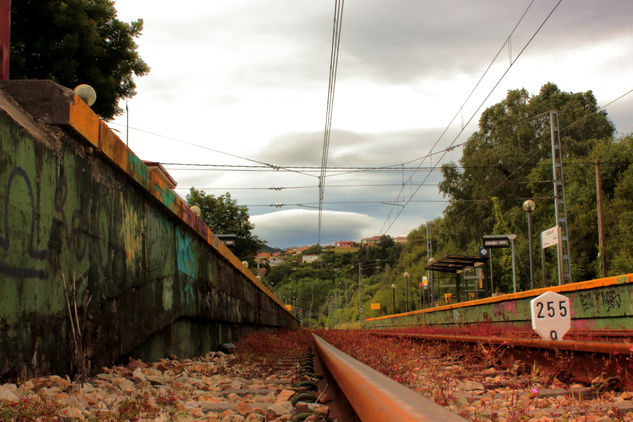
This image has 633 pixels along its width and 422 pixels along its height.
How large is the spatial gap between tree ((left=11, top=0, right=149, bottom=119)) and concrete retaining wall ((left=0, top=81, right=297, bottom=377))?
1934 centimetres

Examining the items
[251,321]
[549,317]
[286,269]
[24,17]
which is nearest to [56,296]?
[549,317]

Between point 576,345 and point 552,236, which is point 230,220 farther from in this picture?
point 576,345

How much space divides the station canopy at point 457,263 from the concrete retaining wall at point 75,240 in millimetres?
19955

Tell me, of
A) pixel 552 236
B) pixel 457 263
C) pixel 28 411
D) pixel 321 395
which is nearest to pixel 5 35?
pixel 28 411

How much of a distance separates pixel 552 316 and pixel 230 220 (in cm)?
5294

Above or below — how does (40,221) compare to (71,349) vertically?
above

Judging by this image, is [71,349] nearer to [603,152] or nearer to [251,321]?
Answer: [251,321]

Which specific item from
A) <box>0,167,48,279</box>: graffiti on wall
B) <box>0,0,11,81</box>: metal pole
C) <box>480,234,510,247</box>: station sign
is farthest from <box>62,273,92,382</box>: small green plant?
<box>480,234,510,247</box>: station sign

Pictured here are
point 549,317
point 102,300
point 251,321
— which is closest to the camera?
point 102,300

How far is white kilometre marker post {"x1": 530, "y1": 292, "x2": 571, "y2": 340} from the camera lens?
24.9 ft

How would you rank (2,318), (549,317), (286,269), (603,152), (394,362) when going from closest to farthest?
(2,318) → (394,362) → (549,317) → (603,152) → (286,269)

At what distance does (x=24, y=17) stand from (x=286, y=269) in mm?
151214

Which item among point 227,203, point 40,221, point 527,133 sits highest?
point 527,133

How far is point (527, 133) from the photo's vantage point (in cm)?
6462
